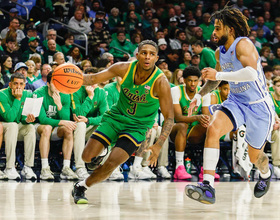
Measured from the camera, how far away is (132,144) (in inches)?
203

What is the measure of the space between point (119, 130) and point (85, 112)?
119 inches

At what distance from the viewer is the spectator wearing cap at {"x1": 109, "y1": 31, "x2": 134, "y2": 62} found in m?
12.2

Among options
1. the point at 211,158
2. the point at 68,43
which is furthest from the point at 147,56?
the point at 68,43

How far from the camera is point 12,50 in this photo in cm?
1021

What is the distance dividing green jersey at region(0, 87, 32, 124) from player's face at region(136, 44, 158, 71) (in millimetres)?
3215

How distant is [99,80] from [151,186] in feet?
7.13

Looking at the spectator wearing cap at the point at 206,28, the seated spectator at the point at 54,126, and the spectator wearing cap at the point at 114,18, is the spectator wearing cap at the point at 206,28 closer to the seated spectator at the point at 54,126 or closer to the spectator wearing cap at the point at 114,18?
the spectator wearing cap at the point at 114,18

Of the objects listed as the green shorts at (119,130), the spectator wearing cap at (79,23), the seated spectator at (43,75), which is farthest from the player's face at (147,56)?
the spectator wearing cap at (79,23)

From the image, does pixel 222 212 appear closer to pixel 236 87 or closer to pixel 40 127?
pixel 236 87

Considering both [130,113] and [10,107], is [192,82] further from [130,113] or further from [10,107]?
[130,113]

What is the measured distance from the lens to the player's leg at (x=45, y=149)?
7668mm

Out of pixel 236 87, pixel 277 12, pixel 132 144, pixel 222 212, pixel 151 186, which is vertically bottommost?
pixel 151 186

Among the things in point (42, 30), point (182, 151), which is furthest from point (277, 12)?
point (182, 151)

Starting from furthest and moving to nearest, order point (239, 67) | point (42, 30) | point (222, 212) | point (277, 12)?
point (277, 12) → point (42, 30) → point (239, 67) → point (222, 212)
